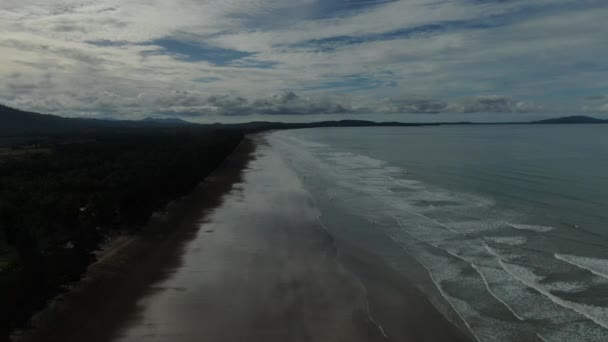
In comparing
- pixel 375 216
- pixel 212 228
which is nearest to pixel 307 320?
Answer: pixel 212 228

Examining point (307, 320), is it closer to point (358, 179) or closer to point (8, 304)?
point (8, 304)

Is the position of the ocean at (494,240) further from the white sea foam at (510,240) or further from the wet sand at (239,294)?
the wet sand at (239,294)

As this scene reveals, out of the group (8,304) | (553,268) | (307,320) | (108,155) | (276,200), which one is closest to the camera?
(8,304)

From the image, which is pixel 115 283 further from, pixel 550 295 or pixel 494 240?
pixel 494 240

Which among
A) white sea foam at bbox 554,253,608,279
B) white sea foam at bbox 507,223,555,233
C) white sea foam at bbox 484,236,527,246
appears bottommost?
white sea foam at bbox 554,253,608,279

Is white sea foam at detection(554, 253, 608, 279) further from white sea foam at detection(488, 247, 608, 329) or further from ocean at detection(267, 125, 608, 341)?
white sea foam at detection(488, 247, 608, 329)

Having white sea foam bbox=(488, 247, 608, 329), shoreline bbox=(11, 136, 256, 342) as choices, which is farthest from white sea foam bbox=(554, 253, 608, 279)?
shoreline bbox=(11, 136, 256, 342)
